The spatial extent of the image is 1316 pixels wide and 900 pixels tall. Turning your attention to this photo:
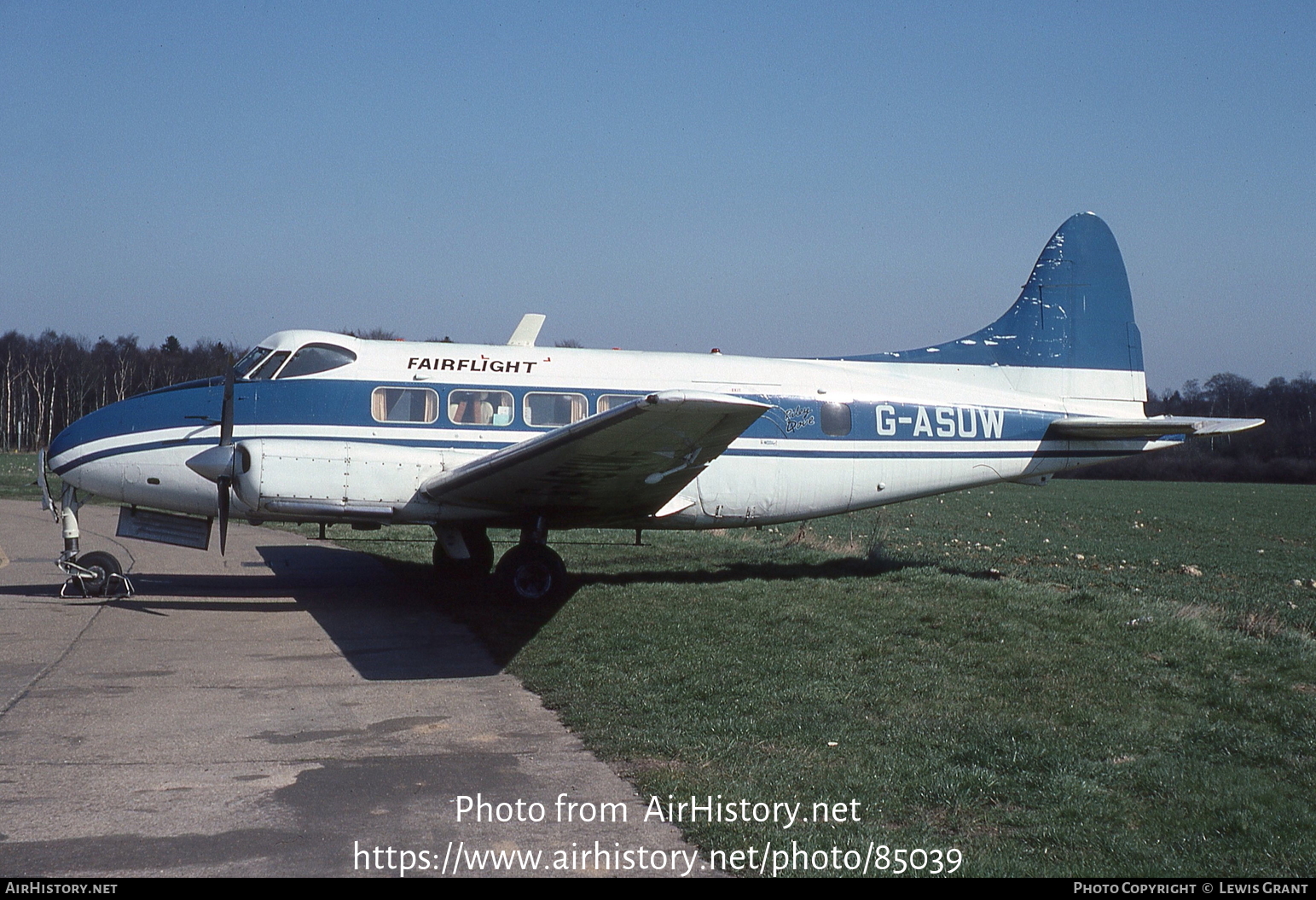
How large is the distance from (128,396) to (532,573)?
6162cm

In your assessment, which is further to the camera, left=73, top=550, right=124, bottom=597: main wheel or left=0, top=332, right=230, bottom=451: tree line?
left=0, top=332, right=230, bottom=451: tree line

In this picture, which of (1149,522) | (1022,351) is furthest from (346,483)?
(1149,522)

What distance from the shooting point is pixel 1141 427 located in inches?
553

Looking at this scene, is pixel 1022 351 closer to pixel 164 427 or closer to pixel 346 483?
pixel 346 483

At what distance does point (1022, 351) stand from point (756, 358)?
420 centimetres

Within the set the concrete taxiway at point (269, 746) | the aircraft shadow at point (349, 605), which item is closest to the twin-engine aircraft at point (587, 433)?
the aircraft shadow at point (349, 605)

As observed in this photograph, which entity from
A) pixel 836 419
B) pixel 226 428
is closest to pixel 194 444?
pixel 226 428

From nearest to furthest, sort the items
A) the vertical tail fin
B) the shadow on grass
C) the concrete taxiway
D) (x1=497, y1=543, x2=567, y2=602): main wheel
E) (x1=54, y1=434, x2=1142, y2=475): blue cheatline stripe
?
1. the concrete taxiway
2. the shadow on grass
3. (x1=497, y1=543, x2=567, y2=602): main wheel
4. (x1=54, y1=434, x2=1142, y2=475): blue cheatline stripe
5. the vertical tail fin

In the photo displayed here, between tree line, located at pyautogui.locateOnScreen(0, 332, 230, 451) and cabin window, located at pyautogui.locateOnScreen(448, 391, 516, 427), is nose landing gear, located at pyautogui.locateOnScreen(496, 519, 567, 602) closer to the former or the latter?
cabin window, located at pyautogui.locateOnScreen(448, 391, 516, 427)

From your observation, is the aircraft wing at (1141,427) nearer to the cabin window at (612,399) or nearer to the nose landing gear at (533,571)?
the cabin window at (612,399)

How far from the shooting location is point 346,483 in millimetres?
11430

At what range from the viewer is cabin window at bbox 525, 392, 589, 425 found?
12570mm

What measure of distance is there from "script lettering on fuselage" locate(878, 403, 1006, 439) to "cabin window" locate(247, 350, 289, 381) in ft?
25.3

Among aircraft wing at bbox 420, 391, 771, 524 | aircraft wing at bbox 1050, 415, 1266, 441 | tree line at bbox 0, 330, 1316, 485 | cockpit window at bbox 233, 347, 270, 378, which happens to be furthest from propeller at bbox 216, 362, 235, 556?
tree line at bbox 0, 330, 1316, 485
